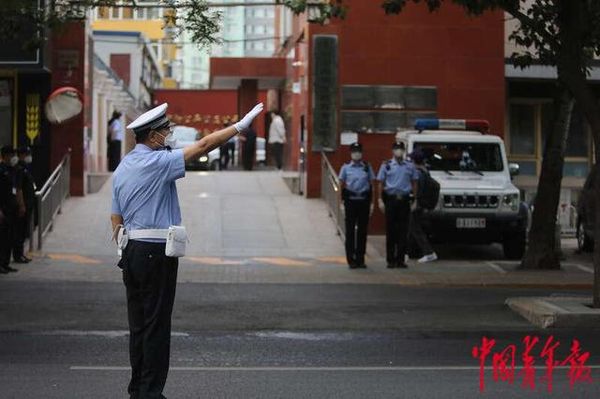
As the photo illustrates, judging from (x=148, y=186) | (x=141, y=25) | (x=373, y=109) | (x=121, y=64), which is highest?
(x=141, y=25)

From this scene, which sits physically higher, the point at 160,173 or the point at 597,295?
the point at 160,173

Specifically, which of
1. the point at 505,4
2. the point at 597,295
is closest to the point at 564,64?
the point at 505,4

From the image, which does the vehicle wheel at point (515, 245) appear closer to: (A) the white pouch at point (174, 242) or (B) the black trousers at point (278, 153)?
(A) the white pouch at point (174, 242)

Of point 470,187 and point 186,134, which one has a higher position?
point 186,134

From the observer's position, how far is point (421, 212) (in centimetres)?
1590

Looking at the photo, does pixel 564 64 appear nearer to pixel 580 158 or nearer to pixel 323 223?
pixel 323 223

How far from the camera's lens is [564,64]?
437 inches

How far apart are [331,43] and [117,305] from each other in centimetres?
1120

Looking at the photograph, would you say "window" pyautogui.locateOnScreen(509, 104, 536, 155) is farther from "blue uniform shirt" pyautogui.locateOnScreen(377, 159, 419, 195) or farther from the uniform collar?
the uniform collar

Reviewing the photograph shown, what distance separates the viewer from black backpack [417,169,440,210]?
15.2 meters

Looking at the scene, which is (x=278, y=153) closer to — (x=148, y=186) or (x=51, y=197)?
(x=51, y=197)

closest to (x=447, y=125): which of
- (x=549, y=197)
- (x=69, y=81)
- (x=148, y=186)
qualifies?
(x=549, y=197)

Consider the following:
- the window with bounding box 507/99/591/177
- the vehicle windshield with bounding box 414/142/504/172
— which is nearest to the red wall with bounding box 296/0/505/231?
the window with bounding box 507/99/591/177

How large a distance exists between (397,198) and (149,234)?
938 cm
